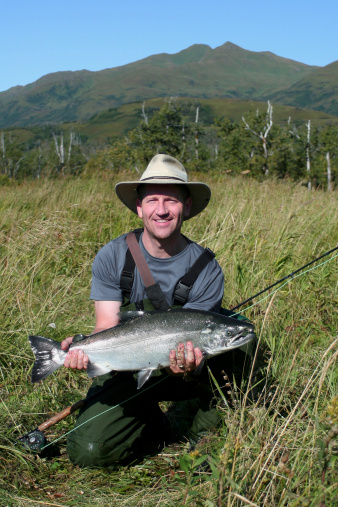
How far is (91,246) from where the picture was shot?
6.39m

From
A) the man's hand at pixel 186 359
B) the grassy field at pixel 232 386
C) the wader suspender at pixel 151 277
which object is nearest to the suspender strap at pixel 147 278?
the wader suspender at pixel 151 277

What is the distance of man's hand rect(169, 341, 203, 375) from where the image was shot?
8.86 ft

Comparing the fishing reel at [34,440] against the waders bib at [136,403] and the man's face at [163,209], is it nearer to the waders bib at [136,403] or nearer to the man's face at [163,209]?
the waders bib at [136,403]

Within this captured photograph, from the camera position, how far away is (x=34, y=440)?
3.16m

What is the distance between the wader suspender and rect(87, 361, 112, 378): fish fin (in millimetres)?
576

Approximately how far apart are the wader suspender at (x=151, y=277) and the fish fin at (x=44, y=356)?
2.30 feet

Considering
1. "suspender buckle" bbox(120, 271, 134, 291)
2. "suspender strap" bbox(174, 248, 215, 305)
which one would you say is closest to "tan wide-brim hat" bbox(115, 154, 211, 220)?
"suspender strap" bbox(174, 248, 215, 305)

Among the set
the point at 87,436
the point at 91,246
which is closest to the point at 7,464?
the point at 87,436

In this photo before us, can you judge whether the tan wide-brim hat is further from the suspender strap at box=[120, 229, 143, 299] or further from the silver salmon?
the silver salmon

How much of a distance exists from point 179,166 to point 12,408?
7.19 ft

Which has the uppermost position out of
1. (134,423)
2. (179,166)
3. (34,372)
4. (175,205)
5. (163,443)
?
(179,166)

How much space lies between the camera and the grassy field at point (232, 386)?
2.26 meters

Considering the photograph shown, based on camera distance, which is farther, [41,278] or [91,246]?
[91,246]

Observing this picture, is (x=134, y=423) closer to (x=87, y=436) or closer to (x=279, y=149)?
(x=87, y=436)
